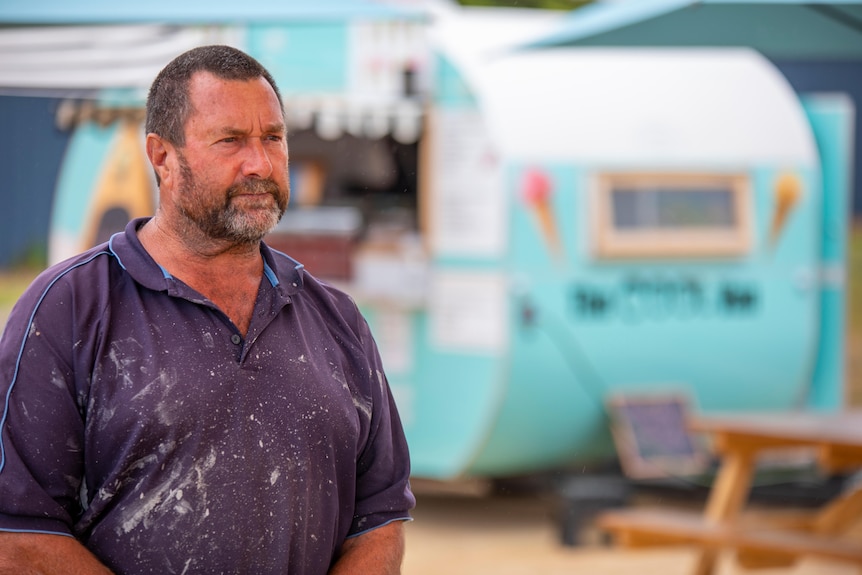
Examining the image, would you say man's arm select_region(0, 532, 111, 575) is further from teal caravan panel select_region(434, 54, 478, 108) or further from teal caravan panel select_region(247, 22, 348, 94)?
teal caravan panel select_region(434, 54, 478, 108)

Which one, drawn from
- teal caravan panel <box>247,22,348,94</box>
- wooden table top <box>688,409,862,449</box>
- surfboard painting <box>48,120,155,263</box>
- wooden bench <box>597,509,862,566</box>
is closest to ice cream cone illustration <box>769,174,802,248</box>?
wooden table top <box>688,409,862,449</box>

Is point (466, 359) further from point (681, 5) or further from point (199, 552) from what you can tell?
point (199, 552)

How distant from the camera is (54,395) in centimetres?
207

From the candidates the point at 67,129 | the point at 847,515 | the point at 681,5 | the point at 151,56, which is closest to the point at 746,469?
the point at 847,515

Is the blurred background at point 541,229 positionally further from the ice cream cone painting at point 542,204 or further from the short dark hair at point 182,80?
the short dark hair at point 182,80

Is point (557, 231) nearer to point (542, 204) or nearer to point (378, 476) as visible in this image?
point (542, 204)

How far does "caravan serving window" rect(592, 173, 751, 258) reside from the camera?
284 inches

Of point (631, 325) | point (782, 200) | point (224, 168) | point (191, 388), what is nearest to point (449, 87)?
point (631, 325)

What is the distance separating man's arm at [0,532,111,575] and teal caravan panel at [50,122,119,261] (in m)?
4.73

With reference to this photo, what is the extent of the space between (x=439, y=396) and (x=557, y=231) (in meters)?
1.02

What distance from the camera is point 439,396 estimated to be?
720cm

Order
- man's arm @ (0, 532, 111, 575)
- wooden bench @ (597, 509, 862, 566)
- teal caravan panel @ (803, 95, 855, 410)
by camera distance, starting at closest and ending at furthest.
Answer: man's arm @ (0, 532, 111, 575), wooden bench @ (597, 509, 862, 566), teal caravan panel @ (803, 95, 855, 410)

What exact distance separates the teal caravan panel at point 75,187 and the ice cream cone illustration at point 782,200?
3.52m

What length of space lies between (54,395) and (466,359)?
5056 millimetres
